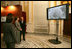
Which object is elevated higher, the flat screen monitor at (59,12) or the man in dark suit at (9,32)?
the flat screen monitor at (59,12)

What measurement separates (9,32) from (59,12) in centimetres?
249

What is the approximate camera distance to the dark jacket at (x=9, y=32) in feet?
4.61

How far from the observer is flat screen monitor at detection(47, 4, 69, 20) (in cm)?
314

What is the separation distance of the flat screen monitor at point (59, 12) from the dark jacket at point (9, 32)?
7.58 feet

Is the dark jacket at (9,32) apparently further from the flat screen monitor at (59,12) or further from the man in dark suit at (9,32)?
the flat screen monitor at (59,12)

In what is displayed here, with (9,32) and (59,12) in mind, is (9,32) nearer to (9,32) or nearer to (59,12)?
(9,32)

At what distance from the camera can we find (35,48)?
9.01ft

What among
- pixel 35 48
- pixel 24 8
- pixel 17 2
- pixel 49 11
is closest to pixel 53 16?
pixel 49 11

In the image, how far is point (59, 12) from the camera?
341 cm

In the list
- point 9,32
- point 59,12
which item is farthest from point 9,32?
point 59,12

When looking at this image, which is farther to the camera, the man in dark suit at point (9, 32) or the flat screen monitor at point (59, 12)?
the flat screen monitor at point (59, 12)

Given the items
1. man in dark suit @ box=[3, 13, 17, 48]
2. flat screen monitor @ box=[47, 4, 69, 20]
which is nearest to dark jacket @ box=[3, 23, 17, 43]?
man in dark suit @ box=[3, 13, 17, 48]

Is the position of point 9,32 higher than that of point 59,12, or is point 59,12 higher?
point 59,12

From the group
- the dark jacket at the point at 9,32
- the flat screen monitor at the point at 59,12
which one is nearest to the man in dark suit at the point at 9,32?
the dark jacket at the point at 9,32
